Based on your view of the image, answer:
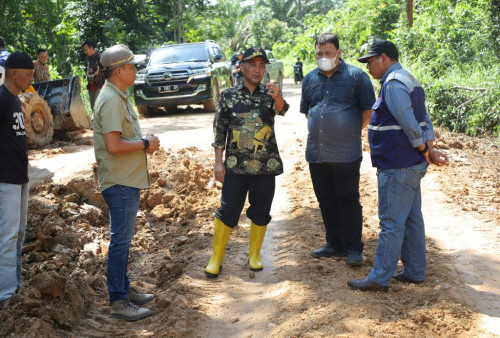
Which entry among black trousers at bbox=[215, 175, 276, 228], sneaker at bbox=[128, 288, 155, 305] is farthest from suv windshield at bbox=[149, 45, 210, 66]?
sneaker at bbox=[128, 288, 155, 305]

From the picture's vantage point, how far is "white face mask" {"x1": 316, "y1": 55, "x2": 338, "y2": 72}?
16.1 feet

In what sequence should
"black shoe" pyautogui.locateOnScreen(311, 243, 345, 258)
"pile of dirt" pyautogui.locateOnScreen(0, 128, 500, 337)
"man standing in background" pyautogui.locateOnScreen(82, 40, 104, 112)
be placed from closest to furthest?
"pile of dirt" pyautogui.locateOnScreen(0, 128, 500, 337)
"black shoe" pyautogui.locateOnScreen(311, 243, 345, 258)
"man standing in background" pyautogui.locateOnScreen(82, 40, 104, 112)

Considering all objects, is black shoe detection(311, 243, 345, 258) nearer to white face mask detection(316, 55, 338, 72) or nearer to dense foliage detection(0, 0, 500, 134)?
white face mask detection(316, 55, 338, 72)

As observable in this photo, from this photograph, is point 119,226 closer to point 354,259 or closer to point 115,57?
point 115,57

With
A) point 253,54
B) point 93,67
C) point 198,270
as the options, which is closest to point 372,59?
point 253,54

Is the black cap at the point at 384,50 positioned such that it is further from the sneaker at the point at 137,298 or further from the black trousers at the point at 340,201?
the sneaker at the point at 137,298

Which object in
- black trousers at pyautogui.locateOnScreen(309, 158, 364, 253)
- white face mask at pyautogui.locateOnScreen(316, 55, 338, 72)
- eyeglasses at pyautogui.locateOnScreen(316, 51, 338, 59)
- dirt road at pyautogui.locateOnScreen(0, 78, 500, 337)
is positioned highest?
eyeglasses at pyautogui.locateOnScreen(316, 51, 338, 59)

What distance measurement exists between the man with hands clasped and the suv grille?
419 inches

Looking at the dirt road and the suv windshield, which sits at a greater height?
the suv windshield

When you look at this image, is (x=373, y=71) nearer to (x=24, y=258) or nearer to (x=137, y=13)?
(x=24, y=258)

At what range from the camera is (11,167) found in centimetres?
429

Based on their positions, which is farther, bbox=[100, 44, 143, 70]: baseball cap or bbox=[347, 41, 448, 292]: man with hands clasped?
bbox=[347, 41, 448, 292]: man with hands clasped

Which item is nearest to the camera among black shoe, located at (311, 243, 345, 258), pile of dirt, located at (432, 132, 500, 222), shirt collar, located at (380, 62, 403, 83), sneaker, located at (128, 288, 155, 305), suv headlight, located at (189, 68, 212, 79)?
shirt collar, located at (380, 62, 403, 83)

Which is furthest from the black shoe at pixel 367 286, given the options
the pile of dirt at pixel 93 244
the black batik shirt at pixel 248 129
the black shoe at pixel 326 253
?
the pile of dirt at pixel 93 244
